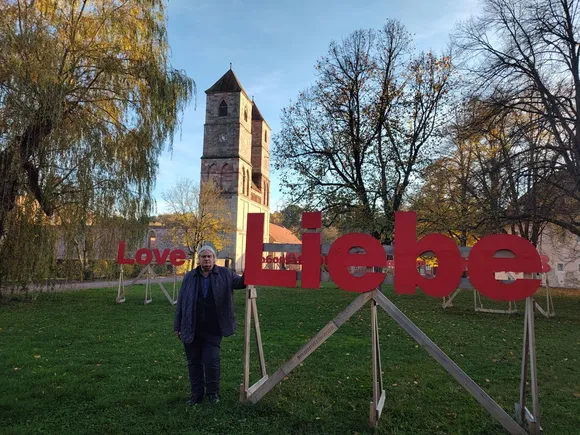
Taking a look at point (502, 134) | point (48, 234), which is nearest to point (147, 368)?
point (48, 234)

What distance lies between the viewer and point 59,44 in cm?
1088

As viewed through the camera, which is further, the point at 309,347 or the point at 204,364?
the point at 204,364

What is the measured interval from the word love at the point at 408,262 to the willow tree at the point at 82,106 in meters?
8.45

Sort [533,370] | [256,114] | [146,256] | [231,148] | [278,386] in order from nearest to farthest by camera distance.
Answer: [533,370]
[278,386]
[146,256]
[231,148]
[256,114]

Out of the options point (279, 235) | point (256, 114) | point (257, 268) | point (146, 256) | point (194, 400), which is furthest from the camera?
point (279, 235)

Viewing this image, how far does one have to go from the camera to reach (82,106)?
11344 mm

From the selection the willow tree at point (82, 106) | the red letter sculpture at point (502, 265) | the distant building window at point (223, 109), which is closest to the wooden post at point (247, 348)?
the red letter sculpture at point (502, 265)

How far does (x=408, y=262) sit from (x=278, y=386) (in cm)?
232

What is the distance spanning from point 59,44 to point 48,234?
529 cm

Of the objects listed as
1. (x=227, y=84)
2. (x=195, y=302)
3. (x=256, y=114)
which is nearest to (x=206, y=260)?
(x=195, y=302)

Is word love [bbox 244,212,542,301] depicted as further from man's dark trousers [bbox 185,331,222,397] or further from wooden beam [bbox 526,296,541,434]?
man's dark trousers [bbox 185,331,222,397]

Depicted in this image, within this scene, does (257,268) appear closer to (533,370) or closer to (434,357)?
(434,357)

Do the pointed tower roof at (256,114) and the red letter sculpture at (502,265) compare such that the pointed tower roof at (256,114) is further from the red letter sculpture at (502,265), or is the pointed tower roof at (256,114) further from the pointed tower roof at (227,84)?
the red letter sculpture at (502,265)

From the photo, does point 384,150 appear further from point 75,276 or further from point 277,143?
point 75,276
